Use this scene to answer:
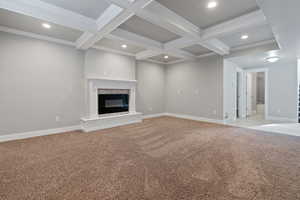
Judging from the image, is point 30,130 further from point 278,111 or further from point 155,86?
point 278,111

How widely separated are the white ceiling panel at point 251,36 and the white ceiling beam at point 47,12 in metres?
3.66

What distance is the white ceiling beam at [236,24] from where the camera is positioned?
8.22 ft

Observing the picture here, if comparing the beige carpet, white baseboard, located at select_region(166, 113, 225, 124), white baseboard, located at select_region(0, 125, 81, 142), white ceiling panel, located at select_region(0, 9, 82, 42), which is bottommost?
the beige carpet

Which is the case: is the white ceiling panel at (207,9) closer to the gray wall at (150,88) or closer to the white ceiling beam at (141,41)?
the white ceiling beam at (141,41)

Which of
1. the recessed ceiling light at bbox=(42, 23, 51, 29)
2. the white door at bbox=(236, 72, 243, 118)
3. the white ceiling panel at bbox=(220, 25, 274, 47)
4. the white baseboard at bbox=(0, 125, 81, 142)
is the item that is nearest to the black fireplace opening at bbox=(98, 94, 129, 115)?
the white baseboard at bbox=(0, 125, 81, 142)

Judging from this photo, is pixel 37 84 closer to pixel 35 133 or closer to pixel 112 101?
pixel 35 133

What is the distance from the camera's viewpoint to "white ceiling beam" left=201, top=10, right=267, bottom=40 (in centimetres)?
251

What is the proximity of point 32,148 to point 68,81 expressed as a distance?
6.51 feet

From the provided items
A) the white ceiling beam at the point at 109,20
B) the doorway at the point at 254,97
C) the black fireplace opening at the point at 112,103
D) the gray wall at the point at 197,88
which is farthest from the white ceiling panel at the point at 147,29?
the doorway at the point at 254,97

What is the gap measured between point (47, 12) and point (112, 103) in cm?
296

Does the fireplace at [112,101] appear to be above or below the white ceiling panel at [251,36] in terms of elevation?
below

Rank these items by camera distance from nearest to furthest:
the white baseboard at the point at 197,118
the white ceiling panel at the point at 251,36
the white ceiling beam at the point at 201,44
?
the white ceiling panel at the point at 251,36
the white ceiling beam at the point at 201,44
the white baseboard at the point at 197,118

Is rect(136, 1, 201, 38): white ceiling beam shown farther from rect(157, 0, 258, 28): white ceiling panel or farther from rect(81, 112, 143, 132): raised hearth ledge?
rect(81, 112, 143, 132): raised hearth ledge

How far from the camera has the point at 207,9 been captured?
98.7 inches
